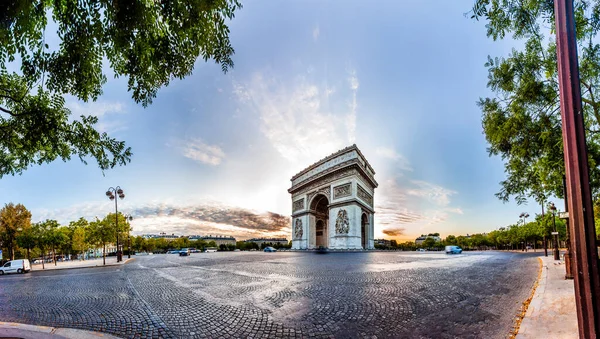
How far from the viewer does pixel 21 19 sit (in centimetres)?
329

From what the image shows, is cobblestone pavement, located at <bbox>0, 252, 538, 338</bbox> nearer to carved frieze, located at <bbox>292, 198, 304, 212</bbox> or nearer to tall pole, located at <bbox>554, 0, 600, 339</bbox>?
tall pole, located at <bbox>554, 0, 600, 339</bbox>

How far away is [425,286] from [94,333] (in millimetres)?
8910

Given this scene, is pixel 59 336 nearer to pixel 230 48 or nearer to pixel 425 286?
pixel 230 48

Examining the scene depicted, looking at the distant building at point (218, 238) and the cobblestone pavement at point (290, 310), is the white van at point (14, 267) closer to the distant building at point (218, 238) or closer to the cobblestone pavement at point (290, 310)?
the cobblestone pavement at point (290, 310)

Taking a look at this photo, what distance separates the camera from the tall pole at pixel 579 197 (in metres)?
2.37

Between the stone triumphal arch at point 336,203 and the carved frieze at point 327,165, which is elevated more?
the carved frieze at point 327,165

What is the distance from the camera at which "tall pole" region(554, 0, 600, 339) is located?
237 centimetres

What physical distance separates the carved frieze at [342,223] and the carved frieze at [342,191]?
8.13ft

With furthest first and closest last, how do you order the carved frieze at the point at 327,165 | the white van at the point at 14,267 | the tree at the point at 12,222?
the carved frieze at the point at 327,165
the tree at the point at 12,222
the white van at the point at 14,267

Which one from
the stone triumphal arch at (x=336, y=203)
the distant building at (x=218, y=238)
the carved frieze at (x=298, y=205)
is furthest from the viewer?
the distant building at (x=218, y=238)

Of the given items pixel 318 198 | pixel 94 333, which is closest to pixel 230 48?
pixel 94 333

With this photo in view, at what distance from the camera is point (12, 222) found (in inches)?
1634

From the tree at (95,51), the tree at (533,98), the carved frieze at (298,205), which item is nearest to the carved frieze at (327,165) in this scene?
the carved frieze at (298,205)

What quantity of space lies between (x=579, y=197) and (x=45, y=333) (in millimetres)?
7883
